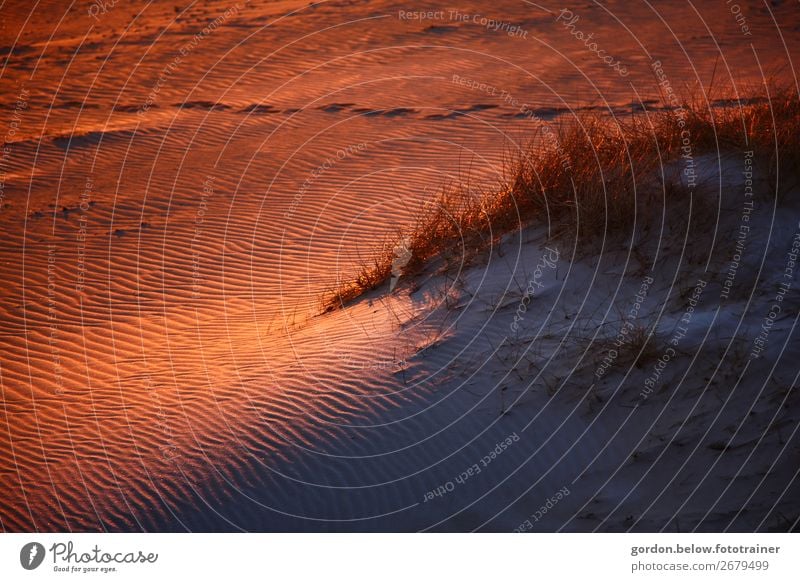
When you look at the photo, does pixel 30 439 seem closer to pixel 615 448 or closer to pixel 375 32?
pixel 615 448

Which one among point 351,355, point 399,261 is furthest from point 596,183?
point 351,355

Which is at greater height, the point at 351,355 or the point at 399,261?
the point at 399,261

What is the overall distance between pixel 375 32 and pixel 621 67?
6.17 m

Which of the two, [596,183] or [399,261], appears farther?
[399,261]
